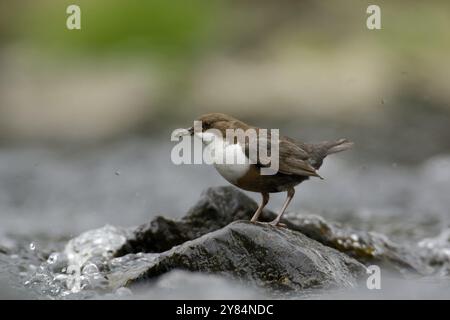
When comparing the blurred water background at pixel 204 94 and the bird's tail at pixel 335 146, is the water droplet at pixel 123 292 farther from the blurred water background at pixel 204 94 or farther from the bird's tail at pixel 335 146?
the blurred water background at pixel 204 94

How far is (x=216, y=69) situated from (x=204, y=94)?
30.6 inches

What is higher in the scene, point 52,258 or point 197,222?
point 197,222

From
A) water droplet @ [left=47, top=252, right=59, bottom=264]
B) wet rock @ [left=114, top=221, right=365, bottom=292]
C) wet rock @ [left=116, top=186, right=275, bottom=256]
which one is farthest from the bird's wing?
water droplet @ [left=47, top=252, right=59, bottom=264]

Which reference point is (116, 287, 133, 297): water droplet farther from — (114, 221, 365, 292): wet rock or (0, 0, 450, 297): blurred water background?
(0, 0, 450, 297): blurred water background

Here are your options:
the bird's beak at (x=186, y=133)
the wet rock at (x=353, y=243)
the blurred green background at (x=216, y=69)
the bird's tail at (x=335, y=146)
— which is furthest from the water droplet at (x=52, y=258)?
the blurred green background at (x=216, y=69)

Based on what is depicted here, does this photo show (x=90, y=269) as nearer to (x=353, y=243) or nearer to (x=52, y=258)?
(x=52, y=258)

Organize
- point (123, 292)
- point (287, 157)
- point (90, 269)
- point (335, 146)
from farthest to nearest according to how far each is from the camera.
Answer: point (335, 146) < point (90, 269) < point (287, 157) < point (123, 292)

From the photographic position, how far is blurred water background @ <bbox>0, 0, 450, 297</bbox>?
10.1 meters

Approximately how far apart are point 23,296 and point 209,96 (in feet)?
26.4

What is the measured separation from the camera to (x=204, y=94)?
12.8 m

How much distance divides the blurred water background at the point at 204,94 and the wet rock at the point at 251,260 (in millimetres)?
4372

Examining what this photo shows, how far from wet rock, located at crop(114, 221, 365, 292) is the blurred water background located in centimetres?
437

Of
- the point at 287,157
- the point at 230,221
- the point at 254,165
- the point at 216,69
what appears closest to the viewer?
the point at 254,165

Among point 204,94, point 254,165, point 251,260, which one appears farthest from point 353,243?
point 204,94
